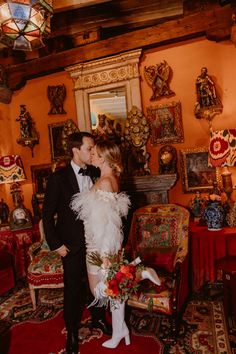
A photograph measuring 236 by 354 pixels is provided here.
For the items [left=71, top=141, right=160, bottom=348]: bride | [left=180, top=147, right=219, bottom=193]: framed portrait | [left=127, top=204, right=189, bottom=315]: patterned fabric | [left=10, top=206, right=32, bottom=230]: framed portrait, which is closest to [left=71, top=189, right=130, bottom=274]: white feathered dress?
[left=71, top=141, right=160, bottom=348]: bride

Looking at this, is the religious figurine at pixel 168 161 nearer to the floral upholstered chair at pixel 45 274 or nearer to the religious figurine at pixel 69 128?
the religious figurine at pixel 69 128

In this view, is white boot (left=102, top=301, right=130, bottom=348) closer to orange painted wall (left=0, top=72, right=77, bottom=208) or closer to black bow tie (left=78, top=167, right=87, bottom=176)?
black bow tie (left=78, top=167, right=87, bottom=176)

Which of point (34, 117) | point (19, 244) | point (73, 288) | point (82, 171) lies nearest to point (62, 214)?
point (82, 171)

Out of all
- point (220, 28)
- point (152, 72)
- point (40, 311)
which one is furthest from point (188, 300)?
point (220, 28)

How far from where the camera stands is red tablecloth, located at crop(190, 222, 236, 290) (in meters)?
3.35

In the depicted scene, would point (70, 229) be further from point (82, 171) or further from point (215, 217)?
point (215, 217)

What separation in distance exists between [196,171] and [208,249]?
132 centimetres

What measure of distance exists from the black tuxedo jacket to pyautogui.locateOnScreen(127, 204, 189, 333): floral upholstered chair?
0.81 metres

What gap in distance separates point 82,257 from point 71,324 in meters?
0.58

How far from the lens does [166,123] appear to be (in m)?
4.48

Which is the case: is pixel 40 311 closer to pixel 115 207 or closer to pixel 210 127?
pixel 115 207

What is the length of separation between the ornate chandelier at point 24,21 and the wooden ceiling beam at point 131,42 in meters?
1.69

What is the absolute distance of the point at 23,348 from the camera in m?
2.80

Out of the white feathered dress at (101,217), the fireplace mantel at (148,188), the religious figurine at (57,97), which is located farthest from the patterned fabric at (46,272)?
the religious figurine at (57,97)
